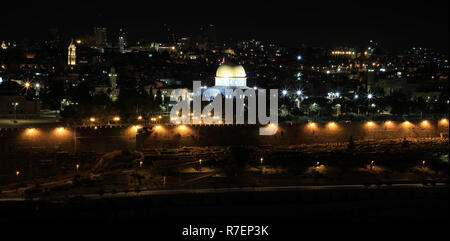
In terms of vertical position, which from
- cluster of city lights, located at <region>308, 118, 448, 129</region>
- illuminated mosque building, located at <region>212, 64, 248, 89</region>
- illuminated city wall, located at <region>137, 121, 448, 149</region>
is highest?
illuminated mosque building, located at <region>212, 64, 248, 89</region>

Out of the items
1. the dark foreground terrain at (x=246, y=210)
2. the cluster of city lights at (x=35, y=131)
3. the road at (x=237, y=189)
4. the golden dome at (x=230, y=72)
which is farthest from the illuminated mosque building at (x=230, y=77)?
the dark foreground terrain at (x=246, y=210)

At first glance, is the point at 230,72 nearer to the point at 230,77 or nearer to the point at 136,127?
the point at 230,77

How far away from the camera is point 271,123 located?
1316 cm

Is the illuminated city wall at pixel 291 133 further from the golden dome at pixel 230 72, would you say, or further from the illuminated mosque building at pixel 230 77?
the golden dome at pixel 230 72

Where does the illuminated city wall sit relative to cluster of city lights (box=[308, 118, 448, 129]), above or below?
below

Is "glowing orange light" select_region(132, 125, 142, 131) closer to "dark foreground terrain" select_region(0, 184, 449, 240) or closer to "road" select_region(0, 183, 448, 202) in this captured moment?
"road" select_region(0, 183, 448, 202)

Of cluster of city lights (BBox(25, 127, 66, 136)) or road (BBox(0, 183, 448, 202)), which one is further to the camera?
cluster of city lights (BBox(25, 127, 66, 136))

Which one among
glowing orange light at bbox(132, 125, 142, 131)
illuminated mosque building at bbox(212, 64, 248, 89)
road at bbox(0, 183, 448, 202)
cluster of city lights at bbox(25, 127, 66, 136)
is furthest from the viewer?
illuminated mosque building at bbox(212, 64, 248, 89)

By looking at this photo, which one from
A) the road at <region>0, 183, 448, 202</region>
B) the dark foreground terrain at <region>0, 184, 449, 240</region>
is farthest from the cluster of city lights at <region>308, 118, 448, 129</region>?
the dark foreground terrain at <region>0, 184, 449, 240</region>

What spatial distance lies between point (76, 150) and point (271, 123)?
4118mm

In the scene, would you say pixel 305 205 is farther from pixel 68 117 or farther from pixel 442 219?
pixel 68 117

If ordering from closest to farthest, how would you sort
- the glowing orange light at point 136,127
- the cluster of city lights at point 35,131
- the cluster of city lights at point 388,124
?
1. the cluster of city lights at point 35,131
2. the glowing orange light at point 136,127
3. the cluster of city lights at point 388,124
